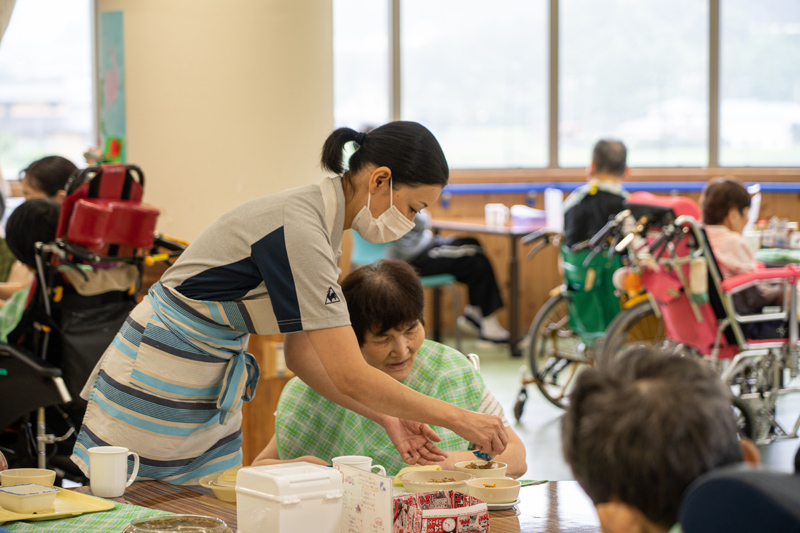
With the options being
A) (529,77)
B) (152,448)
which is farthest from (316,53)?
(529,77)

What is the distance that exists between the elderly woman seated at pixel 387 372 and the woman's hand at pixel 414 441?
118mm

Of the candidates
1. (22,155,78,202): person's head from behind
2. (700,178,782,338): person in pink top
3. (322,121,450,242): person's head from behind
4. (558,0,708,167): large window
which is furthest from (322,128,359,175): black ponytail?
(558,0,708,167): large window

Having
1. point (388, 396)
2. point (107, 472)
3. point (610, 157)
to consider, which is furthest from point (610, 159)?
point (107, 472)

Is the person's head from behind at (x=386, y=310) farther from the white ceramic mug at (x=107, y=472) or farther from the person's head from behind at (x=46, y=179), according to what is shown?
the person's head from behind at (x=46, y=179)

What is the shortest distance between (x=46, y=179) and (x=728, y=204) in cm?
292

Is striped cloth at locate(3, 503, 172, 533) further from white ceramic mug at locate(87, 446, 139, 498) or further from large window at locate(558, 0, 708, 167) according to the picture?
large window at locate(558, 0, 708, 167)

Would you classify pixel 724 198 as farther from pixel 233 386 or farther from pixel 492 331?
pixel 233 386

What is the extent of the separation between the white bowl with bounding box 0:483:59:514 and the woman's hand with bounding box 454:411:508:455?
65cm

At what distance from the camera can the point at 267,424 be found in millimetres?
3072

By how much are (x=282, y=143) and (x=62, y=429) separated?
1.21m

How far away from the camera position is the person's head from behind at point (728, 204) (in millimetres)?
3916

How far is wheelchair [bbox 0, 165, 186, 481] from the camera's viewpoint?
2648 millimetres

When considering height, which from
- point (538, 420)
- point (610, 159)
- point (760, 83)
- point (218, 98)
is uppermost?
point (760, 83)

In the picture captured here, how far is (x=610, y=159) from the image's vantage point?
15.7ft
